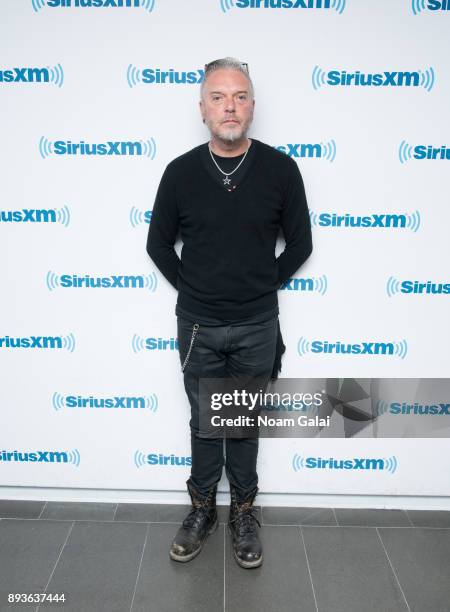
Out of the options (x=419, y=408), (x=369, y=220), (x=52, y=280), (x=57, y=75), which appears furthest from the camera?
(x=419, y=408)

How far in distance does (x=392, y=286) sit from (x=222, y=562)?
128cm

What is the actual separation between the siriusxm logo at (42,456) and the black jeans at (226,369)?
57 centimetres

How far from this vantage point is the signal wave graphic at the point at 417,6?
1997 millimetres

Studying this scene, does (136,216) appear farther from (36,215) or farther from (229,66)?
(229,66)

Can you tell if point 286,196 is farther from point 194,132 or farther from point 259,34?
point 259,34

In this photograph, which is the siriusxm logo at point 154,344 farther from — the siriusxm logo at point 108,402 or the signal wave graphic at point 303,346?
the signal wave graphic at point 303,346

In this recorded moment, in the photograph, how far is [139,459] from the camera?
100.0 inches

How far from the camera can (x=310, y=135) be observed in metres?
2.12

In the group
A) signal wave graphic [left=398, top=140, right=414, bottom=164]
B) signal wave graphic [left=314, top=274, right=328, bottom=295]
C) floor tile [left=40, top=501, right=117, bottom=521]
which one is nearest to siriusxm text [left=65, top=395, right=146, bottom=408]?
floor tile [left=40, top=501, right=117, bottom=521]

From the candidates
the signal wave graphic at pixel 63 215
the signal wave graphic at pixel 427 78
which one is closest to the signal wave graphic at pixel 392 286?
the signal wave graphic at pixel 427 78

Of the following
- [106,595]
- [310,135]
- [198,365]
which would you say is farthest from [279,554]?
[310,135]

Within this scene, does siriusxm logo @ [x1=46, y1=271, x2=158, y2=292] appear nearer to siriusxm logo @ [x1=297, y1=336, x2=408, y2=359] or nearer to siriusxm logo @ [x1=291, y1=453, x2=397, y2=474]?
siriusxm logo @ [x1=297, y1=336, x2=408, y2=359]

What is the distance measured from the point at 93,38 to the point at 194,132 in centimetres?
49

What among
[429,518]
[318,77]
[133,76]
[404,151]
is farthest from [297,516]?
[133,76]
